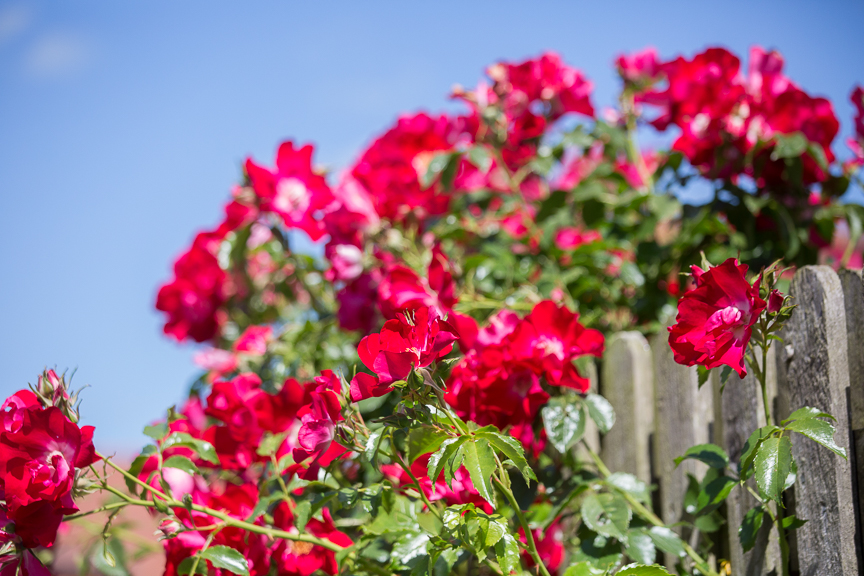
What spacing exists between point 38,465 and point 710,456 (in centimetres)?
105

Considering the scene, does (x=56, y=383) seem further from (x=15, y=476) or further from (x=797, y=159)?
(x=797, y=159)

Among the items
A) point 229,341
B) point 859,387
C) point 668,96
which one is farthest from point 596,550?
point 229,341

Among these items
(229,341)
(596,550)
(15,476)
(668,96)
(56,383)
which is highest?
(668,96)

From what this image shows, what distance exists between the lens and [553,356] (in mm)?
1157

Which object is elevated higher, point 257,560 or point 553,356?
point 553,356

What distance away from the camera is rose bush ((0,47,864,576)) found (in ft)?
2.97

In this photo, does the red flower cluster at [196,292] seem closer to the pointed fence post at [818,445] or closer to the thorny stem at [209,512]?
the thorny stem at [209,512]

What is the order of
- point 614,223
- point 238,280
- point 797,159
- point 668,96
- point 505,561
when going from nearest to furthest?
point 505,561, point 797,159, point 668,96, point 614,223, point 238,280

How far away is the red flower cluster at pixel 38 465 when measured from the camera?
3.02 feet

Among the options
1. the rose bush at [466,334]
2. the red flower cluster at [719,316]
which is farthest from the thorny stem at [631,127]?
the red flower cluster at [719,316]

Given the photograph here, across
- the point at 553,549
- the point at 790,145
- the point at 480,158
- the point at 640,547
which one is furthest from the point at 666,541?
the point at 480,158

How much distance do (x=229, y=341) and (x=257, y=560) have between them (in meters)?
1.47

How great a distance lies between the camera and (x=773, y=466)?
2.95ft

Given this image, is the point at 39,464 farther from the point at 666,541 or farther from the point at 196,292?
the point at 196,292
